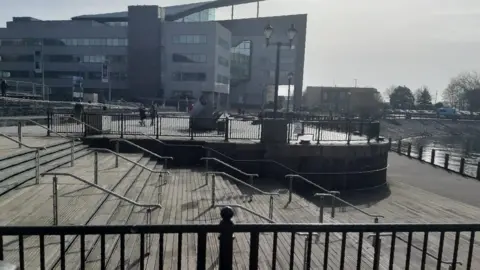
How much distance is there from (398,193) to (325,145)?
5814 mm

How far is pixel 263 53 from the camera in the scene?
301 ft

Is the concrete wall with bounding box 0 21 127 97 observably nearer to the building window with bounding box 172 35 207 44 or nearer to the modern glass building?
the modern glass building

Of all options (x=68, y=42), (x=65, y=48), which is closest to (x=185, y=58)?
(x=68, y=42)

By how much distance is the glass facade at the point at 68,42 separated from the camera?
243 ft

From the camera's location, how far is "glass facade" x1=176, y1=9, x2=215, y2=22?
280ft

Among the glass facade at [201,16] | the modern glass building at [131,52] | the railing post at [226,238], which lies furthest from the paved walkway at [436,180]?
the glass facade at [201,16]

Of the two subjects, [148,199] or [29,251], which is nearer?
[29,251]

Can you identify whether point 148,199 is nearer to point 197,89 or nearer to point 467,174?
point 467,174

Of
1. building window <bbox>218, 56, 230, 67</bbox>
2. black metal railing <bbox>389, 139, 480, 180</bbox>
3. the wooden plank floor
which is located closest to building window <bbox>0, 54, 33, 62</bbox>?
building window <bbox>218, 56, 230, 67</bbox>

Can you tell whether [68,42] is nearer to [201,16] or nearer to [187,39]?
[187,39]

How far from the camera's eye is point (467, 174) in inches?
1032

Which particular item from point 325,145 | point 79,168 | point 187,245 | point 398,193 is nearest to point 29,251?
point 187,245

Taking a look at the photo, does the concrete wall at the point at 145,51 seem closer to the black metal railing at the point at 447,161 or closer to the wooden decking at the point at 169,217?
the black metal railing at the point at 447,161

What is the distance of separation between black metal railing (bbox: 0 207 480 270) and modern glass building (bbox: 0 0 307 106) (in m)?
60.7
